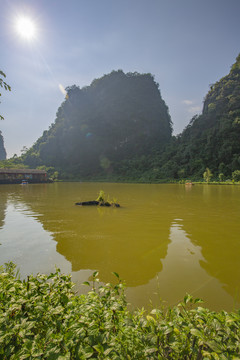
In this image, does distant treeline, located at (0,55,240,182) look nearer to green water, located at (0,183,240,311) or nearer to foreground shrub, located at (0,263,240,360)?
green water, located at (0,183,240,311)

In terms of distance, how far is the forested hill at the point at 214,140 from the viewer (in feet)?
155

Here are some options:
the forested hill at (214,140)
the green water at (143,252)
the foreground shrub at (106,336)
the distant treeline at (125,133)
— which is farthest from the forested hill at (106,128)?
the foreground shrub at (106,336)

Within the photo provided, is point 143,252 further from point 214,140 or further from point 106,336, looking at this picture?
point 214,140

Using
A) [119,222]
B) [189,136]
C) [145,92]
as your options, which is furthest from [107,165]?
[119,222]

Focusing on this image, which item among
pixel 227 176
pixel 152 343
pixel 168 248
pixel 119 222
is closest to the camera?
pixel 152 343

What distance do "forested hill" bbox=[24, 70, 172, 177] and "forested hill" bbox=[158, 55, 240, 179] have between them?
1843cm

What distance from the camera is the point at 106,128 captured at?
9075 centimetres

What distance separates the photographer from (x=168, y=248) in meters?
5.40

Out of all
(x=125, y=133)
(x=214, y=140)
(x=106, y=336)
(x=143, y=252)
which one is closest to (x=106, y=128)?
(x=125, y=133)

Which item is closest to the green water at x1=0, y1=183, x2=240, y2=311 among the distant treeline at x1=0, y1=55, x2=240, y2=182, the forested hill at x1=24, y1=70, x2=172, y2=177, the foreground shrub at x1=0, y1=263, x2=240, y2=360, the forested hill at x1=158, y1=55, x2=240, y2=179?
the foreground shrub at x1=0, y1=263, x2=240, y2=360

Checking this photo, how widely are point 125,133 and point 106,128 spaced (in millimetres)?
9476

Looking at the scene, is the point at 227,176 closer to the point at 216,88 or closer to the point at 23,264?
the point at 216,88

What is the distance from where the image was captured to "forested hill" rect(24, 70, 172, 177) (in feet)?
279

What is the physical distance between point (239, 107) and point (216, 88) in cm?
1558
